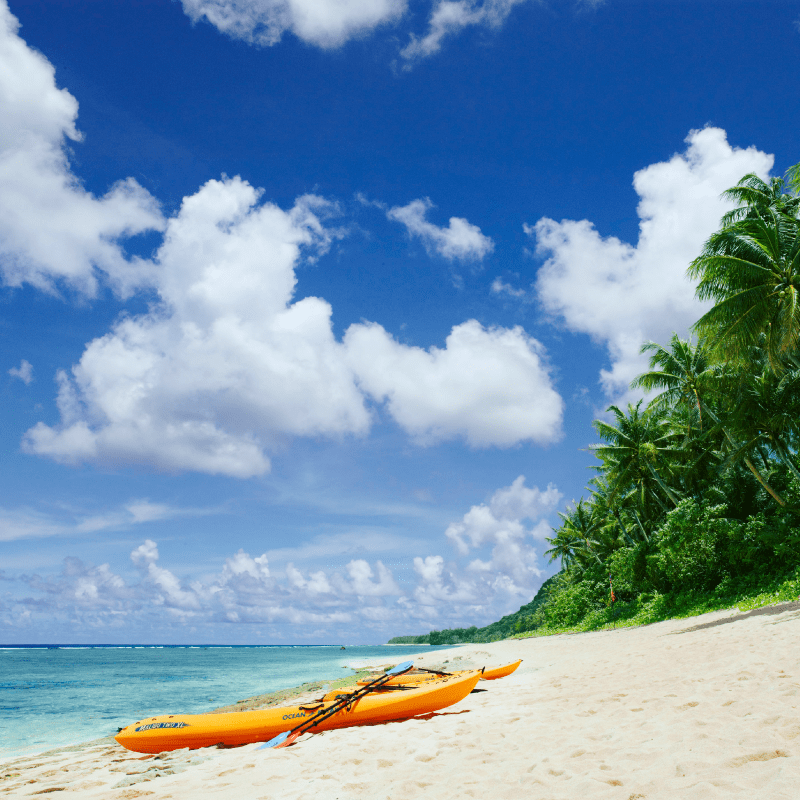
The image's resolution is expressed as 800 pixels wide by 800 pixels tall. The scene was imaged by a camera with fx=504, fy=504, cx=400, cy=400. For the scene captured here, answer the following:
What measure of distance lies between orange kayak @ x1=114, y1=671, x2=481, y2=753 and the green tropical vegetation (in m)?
13.2

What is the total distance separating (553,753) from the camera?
4.70 meters

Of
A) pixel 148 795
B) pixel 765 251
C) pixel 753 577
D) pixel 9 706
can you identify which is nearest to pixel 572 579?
pixel 753 577

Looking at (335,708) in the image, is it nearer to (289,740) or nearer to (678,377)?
(289,740)

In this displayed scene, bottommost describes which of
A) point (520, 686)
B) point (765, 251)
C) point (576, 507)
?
point (520, 686)

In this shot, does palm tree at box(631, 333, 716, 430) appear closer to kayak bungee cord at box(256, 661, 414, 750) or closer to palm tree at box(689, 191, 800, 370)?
palm tree at box(689, 191, 800, 370)

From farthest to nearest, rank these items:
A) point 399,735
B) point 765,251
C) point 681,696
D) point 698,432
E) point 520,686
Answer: point 698,432
point 765,251
point 520,686
point 399,735
point 681,696

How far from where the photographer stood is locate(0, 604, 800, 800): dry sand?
11.9ft

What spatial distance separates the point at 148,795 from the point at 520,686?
7417 millimetres

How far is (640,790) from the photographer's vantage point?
134 inches

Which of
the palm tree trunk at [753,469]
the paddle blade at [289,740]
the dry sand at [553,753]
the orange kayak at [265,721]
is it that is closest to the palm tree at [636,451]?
the palm tree trunk at [753,469]

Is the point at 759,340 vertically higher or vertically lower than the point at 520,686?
higher

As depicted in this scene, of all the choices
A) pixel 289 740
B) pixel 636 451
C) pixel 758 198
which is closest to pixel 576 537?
pixel 636 451

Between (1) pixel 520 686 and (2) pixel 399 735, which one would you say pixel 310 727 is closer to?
(2) pixel 399 735

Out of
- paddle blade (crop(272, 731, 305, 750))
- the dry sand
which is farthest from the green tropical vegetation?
paddle blade (crop(272, 731, 305, 750))
